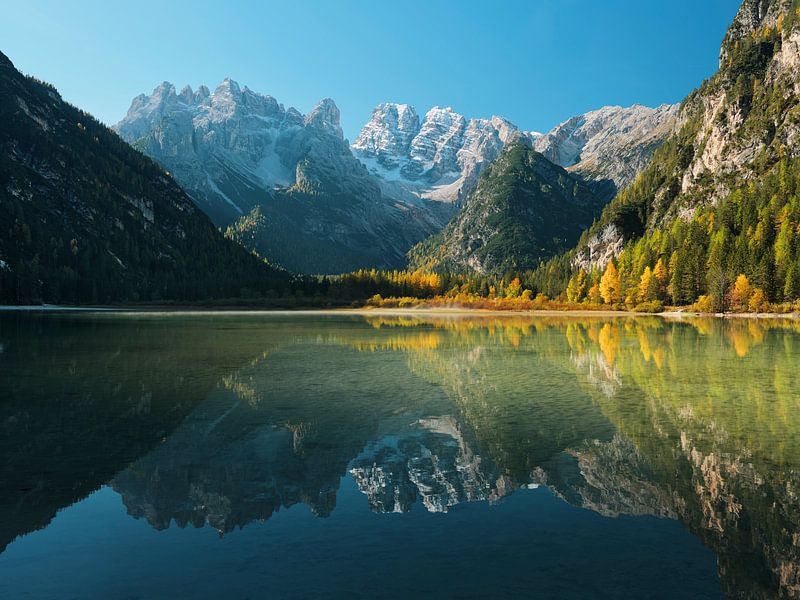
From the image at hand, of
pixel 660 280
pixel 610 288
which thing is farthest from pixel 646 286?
pixel 610 288

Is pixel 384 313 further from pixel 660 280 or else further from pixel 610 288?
pixel 660 280

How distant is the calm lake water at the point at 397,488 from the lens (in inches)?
371

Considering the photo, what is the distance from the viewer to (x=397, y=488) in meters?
14.1

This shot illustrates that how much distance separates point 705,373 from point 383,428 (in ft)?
76.2

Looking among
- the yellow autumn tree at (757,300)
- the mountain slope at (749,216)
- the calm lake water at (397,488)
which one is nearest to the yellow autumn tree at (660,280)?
the mountain slope at (749,216)

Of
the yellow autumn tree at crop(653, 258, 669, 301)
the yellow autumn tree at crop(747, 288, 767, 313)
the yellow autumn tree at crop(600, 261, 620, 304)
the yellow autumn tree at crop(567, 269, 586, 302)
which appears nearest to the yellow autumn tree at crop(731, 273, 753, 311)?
the yellow autumn tree at crop(747, 288, 767, 313)

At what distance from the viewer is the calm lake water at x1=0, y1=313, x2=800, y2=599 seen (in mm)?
9422

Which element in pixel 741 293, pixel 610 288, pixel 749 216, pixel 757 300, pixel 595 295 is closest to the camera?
pixel 757 300

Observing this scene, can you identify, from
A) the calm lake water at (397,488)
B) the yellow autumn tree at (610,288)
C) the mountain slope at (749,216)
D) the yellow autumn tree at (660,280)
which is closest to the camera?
the calm lake water at (397,488)

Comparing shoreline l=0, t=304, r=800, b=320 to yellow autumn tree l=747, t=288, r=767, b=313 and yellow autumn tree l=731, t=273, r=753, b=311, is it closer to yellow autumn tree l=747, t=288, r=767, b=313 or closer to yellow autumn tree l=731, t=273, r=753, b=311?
yellow autumn tree l=747, t=288, r=767, b=313

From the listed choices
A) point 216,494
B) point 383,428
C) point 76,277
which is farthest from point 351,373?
point 76,277

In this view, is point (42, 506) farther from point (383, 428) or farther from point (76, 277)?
point (76, 277)

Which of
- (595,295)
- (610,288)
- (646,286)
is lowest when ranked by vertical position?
(595,295)

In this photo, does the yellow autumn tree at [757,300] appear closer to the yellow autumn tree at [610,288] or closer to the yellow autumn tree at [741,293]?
the yellow autumn tree at [741,293]
